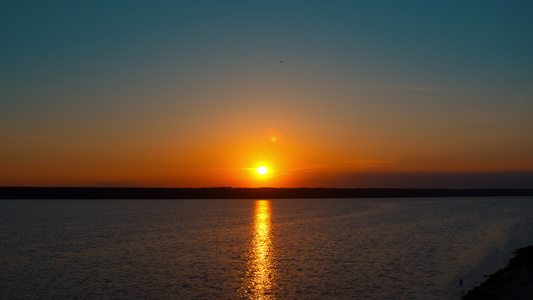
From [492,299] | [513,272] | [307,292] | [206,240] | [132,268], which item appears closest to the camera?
[492,299]

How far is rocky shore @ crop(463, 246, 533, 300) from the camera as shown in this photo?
19094mm

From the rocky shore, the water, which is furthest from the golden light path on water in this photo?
the rocky shore

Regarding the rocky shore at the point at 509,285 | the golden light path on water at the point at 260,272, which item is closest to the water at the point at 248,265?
the golden light path on water at the point at 260,272

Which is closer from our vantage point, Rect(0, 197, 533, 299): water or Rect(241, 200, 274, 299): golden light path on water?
Rect(241, 200, 274, 299): golden light path on water

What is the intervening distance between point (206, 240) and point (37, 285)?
21.3 meters

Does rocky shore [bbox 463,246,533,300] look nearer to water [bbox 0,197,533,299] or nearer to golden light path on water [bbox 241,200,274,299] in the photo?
water [bbox 0,197,533,299]

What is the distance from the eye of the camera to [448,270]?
26.1 metres

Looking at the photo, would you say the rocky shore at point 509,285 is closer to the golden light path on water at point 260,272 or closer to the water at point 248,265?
the water at point 248,265

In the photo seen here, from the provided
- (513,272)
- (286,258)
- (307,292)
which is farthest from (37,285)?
(513,272)

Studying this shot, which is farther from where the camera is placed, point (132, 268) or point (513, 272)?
point (132, 268)

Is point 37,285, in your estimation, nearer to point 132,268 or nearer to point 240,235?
Answer: point 132,268

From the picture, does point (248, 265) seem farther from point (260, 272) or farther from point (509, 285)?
point (509, 285)

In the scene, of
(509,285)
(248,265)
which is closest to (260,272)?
(248,265)

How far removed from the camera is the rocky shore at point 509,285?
19094mm
